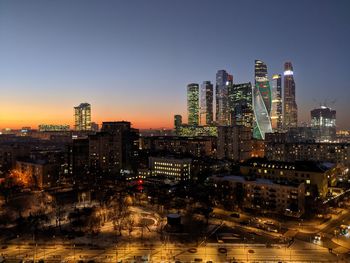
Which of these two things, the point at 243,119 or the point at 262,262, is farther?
the point at 243,119

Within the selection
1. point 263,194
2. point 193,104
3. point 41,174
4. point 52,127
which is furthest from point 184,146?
point 52,127

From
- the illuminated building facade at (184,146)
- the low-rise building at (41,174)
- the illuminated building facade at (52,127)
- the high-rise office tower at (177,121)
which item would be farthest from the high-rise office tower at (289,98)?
the low-rise building at (41,174)

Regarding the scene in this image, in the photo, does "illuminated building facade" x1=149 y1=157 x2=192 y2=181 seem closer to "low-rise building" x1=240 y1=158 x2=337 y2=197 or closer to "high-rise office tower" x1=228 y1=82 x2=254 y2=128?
"low-rise building" x1=240 y1=158 x2=337 y2=197

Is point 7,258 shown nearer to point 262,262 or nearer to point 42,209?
point 42,209

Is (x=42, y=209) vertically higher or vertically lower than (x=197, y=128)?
lower

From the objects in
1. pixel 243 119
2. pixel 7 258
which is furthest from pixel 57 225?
pixel 243 119

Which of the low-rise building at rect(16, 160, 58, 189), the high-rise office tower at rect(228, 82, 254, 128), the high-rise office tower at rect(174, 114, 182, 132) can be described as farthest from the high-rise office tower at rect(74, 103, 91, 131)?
the low-rise building at rect(16, 160, 58, 189)
